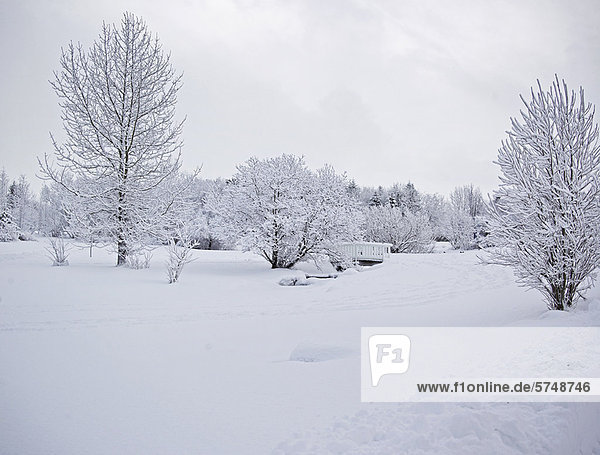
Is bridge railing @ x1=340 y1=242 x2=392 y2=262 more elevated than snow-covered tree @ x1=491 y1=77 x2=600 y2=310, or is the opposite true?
snow-covered tree @ x1=491 y1=77 x2=600 y2=310

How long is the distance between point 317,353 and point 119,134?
12.3m

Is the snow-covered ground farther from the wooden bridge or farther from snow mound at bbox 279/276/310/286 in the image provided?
the wooden bridge

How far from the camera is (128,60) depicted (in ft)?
45.4

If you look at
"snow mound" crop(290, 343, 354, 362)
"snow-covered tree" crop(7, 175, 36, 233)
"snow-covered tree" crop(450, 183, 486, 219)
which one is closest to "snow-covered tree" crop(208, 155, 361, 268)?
"snow mound" crop(290, 343, 354, 362)

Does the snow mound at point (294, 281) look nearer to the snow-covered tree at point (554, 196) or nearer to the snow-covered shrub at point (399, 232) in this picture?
the snow-covered tree at point (554, 196)

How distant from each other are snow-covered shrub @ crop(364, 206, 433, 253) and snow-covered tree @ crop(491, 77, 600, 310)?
82.9ft

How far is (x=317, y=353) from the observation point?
5.11 m

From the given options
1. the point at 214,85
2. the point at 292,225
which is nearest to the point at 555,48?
the point at 292,225

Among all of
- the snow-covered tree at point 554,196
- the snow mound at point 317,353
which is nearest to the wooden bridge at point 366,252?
the snow-covered tree at point 554,196

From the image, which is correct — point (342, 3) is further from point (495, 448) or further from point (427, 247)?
point (427, 247)

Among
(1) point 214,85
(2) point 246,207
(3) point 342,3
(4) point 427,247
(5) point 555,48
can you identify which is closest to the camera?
(5) point 555,48

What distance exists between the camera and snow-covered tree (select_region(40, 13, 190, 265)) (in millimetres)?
13211

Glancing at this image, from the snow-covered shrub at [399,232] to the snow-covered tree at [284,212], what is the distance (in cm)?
1559

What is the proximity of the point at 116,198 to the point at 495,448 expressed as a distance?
552 inches
